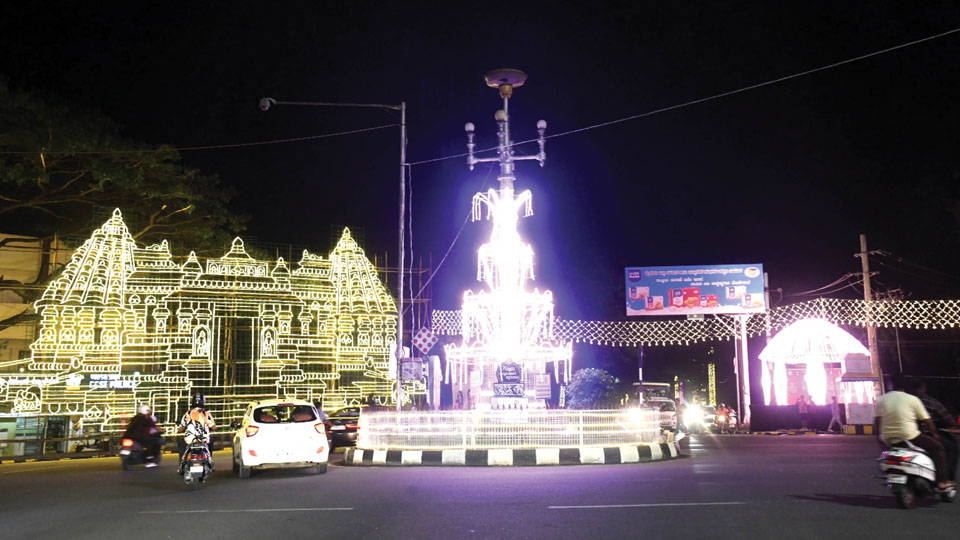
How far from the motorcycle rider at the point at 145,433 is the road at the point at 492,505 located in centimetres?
210

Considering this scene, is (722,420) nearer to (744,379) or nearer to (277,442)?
(744,379)

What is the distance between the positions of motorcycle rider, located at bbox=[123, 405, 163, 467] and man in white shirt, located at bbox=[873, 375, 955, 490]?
46.1 ft

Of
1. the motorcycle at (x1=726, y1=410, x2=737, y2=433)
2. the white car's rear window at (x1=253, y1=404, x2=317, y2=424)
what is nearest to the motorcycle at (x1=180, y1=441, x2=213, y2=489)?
the white car's rear window at (x1=253, y1=404, x2=317, y2=424)

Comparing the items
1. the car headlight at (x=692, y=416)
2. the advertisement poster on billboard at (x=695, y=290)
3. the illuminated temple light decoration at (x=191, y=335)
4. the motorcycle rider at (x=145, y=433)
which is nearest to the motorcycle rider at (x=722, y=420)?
the car headlight at (x=692, y=416)

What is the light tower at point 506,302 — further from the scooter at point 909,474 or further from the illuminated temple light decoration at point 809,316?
the scooter at point 909,474

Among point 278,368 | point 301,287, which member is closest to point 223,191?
point 301,287

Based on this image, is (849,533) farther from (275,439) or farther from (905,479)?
(275,439)

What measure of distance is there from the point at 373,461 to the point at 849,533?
35.0 feet

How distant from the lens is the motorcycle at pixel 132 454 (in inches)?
656

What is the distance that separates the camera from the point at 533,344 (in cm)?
2423

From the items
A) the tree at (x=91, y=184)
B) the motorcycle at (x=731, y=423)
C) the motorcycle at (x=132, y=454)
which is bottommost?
the motorcycle at (x=731, y=423)

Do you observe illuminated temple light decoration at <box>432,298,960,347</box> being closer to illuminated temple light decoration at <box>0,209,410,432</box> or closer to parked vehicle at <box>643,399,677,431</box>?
parked vehicle at <box>643,399,677,431</box>

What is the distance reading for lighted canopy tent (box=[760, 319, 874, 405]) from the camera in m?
33.2

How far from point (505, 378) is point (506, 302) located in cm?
264
